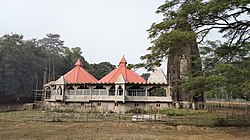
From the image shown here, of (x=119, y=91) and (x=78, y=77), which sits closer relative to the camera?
(x=119, y=91)

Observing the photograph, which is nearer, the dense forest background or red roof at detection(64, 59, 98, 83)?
red roof at detection(64, 59, 98, 83)

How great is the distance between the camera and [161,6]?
12531mm

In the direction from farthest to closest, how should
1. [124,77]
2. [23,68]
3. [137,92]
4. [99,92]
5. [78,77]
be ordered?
[23,68]
[78,77]
[124,77]
[99,92]
[137,92]

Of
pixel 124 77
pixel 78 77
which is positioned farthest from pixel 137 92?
pixel 78 77

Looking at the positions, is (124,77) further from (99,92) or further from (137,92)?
(99,92)

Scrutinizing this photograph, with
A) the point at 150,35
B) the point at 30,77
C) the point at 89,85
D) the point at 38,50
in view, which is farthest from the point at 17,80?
the point at 150,35

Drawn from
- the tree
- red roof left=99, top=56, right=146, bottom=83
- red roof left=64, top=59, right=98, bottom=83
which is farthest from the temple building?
the tree

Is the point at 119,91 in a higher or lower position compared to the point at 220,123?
higher

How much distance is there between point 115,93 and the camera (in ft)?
104

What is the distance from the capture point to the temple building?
31656 millimetres

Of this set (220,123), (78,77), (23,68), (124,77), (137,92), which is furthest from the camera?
(23,68)

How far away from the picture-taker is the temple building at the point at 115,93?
31656 millimetres

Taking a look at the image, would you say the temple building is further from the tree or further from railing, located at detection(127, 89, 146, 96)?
the tree

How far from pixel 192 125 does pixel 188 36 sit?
32.5 ft
